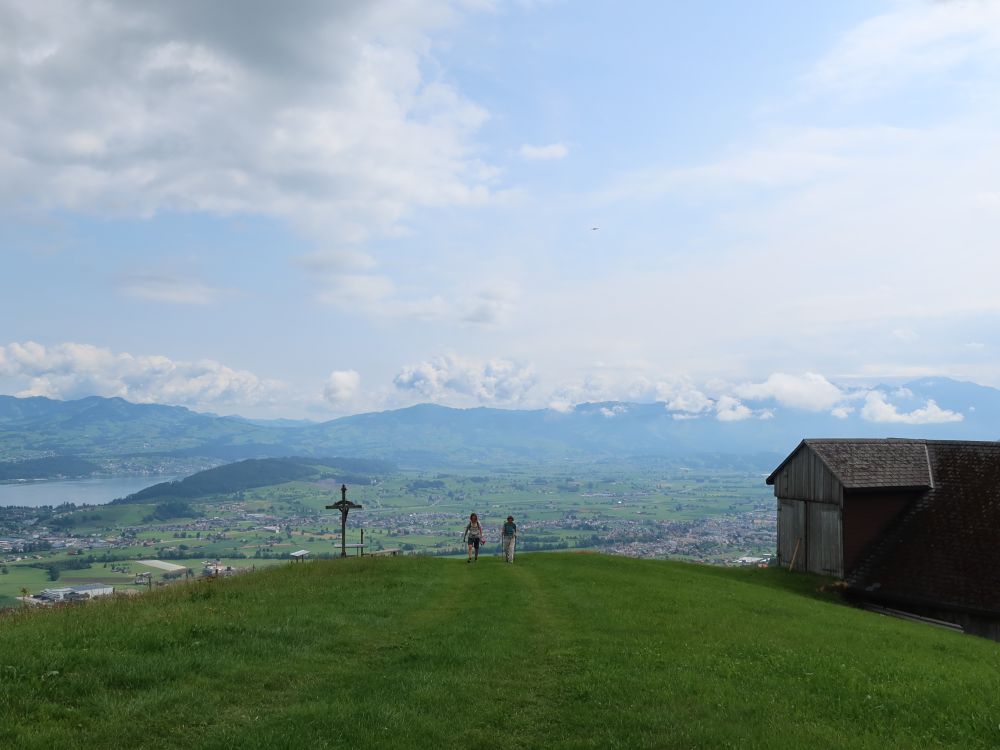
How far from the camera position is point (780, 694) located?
44.4 ft

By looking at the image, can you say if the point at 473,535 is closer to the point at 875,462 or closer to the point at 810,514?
the point at 810,514

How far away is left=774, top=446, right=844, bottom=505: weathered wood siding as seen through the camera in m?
40.2

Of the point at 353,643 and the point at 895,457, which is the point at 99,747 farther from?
the point at 895,457

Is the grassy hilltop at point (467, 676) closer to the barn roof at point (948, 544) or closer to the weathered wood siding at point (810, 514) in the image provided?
the barn roof at point (948, 544)

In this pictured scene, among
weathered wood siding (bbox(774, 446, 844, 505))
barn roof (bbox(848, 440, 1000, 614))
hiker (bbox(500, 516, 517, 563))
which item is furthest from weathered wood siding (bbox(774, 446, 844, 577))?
hiker (bbox(500, 516, 517, 563))

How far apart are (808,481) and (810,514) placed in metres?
2.05

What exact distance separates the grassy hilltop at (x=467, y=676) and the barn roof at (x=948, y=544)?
37.8ft

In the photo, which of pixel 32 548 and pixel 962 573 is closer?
pixel 962 573

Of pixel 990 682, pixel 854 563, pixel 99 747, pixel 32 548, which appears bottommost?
pixel 32 548

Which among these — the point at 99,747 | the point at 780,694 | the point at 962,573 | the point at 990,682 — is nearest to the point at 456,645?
the point at 780,694

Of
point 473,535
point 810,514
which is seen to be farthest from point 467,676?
point 810,514

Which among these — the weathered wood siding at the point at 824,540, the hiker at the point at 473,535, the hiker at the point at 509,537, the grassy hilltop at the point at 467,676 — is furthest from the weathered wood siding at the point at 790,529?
the hiker at the point at 473,535

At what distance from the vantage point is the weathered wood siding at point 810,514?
39875 millimetres

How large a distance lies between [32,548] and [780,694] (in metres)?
166
